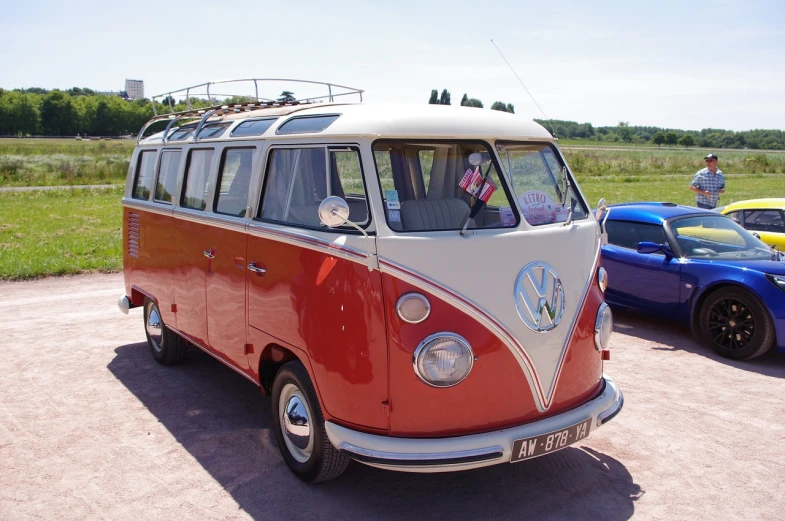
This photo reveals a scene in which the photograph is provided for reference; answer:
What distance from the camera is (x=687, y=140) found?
387 feet

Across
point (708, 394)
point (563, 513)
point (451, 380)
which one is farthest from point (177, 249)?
point (708, 394)

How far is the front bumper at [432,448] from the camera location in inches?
141

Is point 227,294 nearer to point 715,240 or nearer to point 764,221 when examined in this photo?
point 715,240

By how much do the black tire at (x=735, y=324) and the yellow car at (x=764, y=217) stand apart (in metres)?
3.01

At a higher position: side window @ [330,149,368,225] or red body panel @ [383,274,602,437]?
side window @ [330,149,368,225]

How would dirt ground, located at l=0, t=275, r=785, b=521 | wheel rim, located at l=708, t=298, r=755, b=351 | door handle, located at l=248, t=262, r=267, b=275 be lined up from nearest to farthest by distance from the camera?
dirt ground, located at l=0, t=275, r=785, b=521 → door handle, located at l=248, t=262, r=267, b=275 → wheel rim, located at l=708, t=298, r=755, b=351

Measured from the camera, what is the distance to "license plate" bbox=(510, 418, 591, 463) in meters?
3.76

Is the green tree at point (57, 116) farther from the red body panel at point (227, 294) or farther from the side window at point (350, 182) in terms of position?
the side window at point (350, 182)

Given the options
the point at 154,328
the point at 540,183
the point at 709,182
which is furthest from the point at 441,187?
the point at 709,182

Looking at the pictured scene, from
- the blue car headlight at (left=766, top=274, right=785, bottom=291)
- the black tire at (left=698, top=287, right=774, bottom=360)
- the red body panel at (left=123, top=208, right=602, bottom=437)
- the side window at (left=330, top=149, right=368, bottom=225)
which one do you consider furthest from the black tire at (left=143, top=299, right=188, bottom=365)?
the blue car headlight at (left=766, top=274, right=785, bottom=291)

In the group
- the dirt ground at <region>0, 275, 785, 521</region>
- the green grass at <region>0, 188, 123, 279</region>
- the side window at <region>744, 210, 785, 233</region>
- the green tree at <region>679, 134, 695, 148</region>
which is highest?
the green tree at <region>679, 134, 695, 148</region>

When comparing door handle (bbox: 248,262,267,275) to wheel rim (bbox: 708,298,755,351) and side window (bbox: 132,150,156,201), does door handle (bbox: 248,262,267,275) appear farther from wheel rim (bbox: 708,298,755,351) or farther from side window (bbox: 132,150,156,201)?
wheel rim (bbox: 708,298,755,351)

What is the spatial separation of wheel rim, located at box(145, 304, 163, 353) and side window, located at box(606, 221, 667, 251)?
5.41 metres

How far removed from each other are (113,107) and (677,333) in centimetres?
9672
